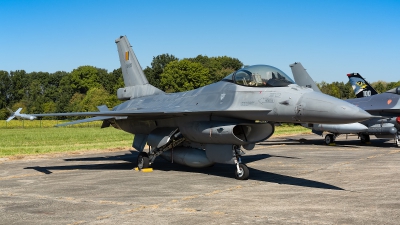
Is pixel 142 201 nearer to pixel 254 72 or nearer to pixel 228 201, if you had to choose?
pixel 228 201

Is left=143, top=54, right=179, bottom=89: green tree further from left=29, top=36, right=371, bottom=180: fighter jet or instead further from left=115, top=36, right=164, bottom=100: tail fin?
left=29, top=36, right=371, bottom=180: fighter jet

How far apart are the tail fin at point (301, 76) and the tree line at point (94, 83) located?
161 ft

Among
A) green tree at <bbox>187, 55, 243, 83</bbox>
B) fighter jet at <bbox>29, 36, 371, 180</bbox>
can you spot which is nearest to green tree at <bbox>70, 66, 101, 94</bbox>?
green tree at <bbox>187, 55, 243, 83</bbox>

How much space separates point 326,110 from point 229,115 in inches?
107

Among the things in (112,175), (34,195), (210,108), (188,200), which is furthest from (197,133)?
(34,195)

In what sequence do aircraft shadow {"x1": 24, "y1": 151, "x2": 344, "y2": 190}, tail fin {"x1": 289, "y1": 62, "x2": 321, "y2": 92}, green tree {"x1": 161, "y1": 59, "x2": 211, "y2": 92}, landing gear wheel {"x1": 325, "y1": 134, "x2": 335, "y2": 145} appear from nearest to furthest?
aircraft shadow {"x1": 24, "y1": 151, "x2": 344, "y2": 190} → landing gear wheel {"x1": 325, "y1": 134, "x2": 335, "y2": 145} → tail fin {"x1": 289, "y1": 62, "x2": 321, "y2": 92} → green tree {"x1": 161, "y1": 59, "x2": 211, "y2": 92}

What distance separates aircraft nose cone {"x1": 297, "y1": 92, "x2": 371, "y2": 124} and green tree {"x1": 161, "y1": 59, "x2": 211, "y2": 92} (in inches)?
2542

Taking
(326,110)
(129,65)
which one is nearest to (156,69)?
(129,65)

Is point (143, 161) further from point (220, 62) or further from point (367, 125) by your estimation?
point (220, 62)

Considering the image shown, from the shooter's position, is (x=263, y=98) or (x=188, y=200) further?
(x=263, y=98)

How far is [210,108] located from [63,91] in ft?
320

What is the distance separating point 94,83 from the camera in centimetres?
10394

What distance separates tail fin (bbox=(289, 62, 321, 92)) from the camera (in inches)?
938

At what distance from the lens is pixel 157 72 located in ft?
287
